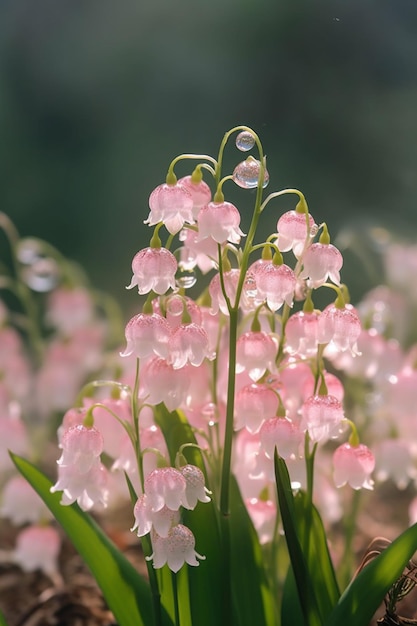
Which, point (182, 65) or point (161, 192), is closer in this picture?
point (161, 192)

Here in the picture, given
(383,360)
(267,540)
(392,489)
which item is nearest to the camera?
(267,540)

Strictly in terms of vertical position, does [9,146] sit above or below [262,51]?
below

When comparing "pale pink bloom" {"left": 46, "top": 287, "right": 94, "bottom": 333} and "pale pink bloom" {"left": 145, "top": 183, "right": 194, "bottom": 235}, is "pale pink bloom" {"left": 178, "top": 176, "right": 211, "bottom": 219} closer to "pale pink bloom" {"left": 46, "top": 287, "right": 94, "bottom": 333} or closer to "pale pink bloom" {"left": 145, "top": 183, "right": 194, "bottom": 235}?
"pale pink bloom" {"left": 145, "top": 183, "right": 194, "bottom": 235}

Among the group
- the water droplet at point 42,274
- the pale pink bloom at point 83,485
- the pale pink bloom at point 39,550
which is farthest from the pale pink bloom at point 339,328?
the water droplet at point 42,274

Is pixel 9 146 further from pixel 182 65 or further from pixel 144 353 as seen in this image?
pixel 144 353

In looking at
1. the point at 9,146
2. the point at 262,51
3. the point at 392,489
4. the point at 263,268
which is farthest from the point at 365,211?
the point at 263,268

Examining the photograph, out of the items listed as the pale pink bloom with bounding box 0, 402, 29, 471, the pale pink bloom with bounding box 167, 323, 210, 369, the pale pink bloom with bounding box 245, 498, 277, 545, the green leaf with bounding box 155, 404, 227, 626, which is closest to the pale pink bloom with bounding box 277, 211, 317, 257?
the pale pink bloom with bounding box 167, 323, 210, 369
